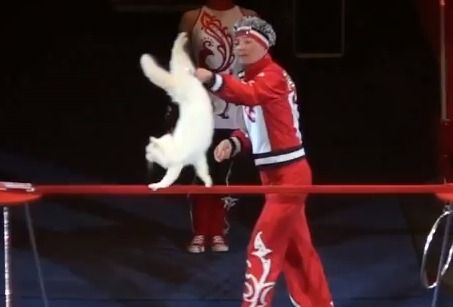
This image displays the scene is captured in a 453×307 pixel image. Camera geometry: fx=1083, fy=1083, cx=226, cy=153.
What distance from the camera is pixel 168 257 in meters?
2.93

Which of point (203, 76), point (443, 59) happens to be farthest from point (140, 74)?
point (203, 76)

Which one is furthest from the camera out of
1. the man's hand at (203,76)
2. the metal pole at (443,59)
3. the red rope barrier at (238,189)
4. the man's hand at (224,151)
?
the metal pole at (443,59)

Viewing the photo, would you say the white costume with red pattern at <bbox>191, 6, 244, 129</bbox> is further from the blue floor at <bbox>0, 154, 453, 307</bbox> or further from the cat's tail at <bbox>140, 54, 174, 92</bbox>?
→ the cat's tail at <bbox>140, 54, 174, 92</bbox>

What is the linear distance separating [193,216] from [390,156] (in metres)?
1.17

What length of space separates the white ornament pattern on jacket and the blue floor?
0.33 meters

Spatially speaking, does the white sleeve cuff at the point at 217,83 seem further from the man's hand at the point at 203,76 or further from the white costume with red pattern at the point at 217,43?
the white costume with red pattern at the point at 217,43

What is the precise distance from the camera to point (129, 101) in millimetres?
4156

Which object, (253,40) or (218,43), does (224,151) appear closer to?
(253,40)

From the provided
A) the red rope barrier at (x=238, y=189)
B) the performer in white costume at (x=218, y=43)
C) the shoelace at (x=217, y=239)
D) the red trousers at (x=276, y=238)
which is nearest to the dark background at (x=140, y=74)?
the shoelace at (x=217, y=239)

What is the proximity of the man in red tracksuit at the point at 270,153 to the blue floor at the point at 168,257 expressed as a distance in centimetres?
37

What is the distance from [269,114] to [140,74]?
207 centimetres

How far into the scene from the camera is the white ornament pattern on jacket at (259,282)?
7.23 feet

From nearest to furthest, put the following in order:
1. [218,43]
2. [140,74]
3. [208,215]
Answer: [218,43] < [208,215] < [140,74]

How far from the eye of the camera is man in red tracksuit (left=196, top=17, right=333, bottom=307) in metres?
2.13
